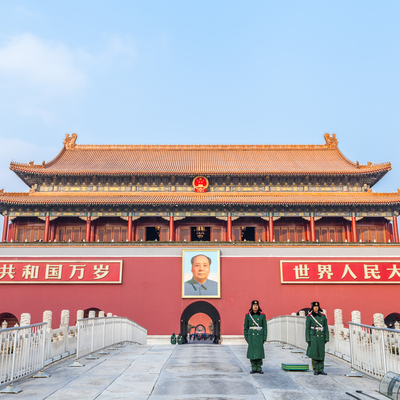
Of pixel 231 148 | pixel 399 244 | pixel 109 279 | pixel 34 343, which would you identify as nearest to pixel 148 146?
pixel 231 148

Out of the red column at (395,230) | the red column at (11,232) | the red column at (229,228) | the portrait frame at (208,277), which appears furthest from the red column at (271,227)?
the red column at (11,232)

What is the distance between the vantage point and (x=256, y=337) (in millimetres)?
8070

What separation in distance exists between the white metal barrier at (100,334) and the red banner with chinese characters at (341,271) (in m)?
8.19

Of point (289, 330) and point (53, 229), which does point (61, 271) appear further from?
point (289, 330)

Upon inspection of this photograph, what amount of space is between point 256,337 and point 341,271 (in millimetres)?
13417

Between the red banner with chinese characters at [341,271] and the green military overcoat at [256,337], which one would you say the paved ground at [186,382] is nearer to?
the green military overcoat at [256,337]

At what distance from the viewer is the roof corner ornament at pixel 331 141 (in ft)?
94.0

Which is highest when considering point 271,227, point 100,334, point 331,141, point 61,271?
point 331,141

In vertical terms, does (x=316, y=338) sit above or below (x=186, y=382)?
above

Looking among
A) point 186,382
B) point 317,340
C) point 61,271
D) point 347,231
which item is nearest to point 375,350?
point 317,340

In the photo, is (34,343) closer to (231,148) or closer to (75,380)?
(75,380)

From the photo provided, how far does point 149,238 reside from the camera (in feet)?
81.3

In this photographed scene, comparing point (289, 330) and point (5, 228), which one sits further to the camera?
point (5, 228)

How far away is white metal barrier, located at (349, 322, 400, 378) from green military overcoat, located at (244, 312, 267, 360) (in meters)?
1.72
